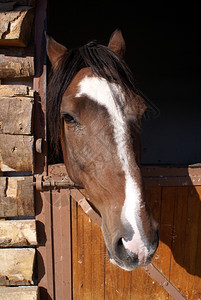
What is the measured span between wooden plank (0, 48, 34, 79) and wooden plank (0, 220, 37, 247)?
3.32 ft

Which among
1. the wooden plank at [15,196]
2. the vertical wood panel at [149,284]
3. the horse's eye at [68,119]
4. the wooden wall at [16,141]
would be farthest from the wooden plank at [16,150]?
the vertical wood panel at [149,284]

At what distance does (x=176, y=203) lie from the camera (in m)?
1.56

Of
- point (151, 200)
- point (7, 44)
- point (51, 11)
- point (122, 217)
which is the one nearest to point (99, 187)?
point (122, 217)

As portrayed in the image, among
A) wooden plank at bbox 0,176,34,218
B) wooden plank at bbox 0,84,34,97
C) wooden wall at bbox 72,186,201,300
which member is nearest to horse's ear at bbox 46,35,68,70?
wooden plank at bbox 0,84,34,97

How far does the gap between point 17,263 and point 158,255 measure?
1.05m

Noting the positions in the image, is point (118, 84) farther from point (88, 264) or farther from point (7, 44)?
point (88, 264)

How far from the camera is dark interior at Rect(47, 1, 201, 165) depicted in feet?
11.2

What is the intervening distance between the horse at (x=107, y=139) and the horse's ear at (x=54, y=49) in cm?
18

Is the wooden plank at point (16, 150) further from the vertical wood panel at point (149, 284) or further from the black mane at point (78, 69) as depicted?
the vertical wood panel at point (149, 284)

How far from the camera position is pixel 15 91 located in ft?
4.44

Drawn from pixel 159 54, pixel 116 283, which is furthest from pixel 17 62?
pixel 159 54

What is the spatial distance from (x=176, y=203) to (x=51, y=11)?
3287mm

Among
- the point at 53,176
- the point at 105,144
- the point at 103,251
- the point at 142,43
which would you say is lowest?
the point at 103,251

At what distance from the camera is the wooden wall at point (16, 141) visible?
1272mm
